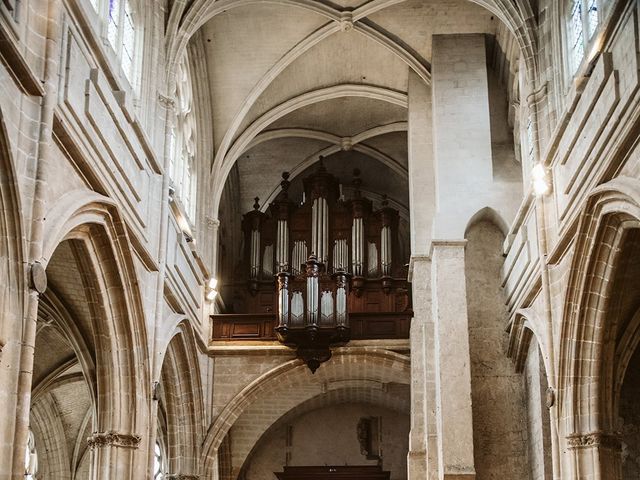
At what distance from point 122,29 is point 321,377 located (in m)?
9.82

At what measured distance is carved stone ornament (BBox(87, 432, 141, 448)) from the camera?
562 inches

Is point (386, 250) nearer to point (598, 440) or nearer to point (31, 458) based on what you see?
point (31, 458)

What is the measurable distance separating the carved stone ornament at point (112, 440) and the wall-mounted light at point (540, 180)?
252 inches

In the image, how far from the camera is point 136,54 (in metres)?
15.8

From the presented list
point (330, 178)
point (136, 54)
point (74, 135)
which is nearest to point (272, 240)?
point (330, 178)

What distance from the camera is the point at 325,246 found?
24.0m

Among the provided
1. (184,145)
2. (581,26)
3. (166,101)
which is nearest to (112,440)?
(166,101)

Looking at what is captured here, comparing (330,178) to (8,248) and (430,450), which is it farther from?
(8,248)

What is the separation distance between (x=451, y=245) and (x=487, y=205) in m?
1.01

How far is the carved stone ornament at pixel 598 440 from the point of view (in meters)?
13.2

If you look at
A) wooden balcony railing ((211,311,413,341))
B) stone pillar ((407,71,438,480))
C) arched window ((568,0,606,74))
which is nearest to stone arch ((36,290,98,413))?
wooden balcony railing ((211,311,413,341))

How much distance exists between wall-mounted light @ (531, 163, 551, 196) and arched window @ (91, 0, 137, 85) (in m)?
5.82

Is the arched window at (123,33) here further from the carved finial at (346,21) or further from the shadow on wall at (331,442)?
the shadow on wall at (331,442)

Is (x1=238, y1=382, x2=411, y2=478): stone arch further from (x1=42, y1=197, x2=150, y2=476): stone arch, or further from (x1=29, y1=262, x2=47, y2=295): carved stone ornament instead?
(x1=29, y1=262, x2=47, y2=295): carved stone ornament
